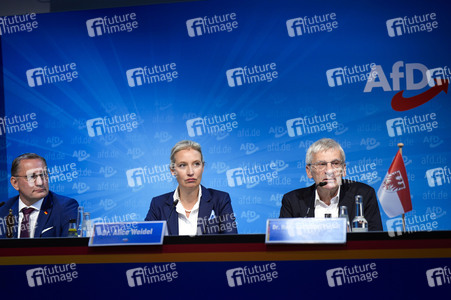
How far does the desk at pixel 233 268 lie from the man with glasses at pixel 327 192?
37.1 inches

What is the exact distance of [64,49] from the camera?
4.79 meters

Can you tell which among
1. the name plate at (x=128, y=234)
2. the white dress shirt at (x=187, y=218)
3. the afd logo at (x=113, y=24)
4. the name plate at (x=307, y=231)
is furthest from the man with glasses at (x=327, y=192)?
the afd logo at (x=113, y=24)

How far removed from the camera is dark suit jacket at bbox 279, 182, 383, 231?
9.68ft

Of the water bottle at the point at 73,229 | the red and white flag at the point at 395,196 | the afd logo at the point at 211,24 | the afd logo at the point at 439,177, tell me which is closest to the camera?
the red and white flag at the point at 395,196

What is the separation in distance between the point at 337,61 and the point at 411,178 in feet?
3.60

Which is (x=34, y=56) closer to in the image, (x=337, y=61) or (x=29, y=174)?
(x=29, y=174)

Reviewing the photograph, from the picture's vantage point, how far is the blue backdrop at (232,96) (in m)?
4.25

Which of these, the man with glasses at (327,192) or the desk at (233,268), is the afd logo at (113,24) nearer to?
the man with glasses at (327,192)

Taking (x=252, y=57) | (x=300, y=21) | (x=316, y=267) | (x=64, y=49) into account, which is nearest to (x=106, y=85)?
(x=64, y=49)

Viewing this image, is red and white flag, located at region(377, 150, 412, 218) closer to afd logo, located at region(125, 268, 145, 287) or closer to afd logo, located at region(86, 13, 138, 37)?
afd logo, located at region(125, 268, 145, 287)

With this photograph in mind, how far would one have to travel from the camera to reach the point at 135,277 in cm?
218

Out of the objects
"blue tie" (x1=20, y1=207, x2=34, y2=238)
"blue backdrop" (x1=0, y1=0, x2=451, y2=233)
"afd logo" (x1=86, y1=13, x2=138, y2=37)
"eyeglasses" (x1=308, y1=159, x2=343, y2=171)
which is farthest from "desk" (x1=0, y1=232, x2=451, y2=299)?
"afd logo" (x1=86, y1=13, x2=138, y2=37)

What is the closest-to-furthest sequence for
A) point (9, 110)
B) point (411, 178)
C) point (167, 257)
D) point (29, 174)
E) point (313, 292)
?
point (313, 292) → point (167, 257) → point (29, 174) → point (411, 178) → point (9, 110)

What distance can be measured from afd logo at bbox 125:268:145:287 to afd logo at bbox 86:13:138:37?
118 inches
